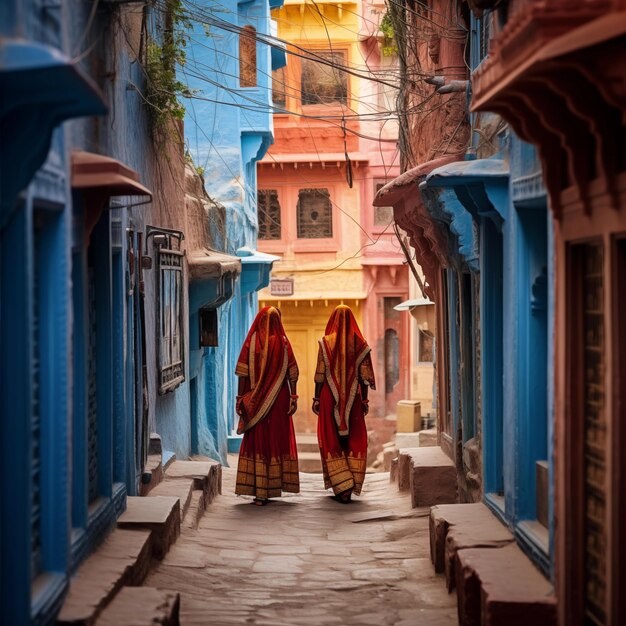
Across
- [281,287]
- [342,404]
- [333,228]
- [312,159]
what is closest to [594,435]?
[342,404]

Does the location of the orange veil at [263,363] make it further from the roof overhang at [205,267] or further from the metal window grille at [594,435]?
the metal window grille at [594,435]

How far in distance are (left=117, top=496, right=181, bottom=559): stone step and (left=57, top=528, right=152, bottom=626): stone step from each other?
6.0 inches

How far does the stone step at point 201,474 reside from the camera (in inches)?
426

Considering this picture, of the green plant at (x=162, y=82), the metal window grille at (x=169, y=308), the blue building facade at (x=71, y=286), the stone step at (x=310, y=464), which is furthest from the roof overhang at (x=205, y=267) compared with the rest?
the stone step at (x=310, y=464)

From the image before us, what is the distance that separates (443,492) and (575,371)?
5229mm

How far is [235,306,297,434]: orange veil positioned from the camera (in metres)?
11.5

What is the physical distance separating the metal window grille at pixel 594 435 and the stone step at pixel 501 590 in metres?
0.31

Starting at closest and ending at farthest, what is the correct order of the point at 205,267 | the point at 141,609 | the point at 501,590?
the point at 141,609, the point at 501,590, the point at 205,267

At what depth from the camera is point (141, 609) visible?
593cm

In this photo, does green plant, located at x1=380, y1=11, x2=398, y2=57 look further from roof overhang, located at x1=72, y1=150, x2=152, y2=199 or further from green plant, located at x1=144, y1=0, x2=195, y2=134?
roof overhang, located at x1=72, y1=150, x2=152, y2=199

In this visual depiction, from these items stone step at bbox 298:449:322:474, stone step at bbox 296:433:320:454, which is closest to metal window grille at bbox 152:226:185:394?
stone step at bbox 298:449:322:474

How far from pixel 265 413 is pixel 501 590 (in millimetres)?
5527

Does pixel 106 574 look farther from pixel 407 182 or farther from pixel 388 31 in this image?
pixel 388 31

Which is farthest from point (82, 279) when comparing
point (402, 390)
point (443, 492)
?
point (402, 390)
